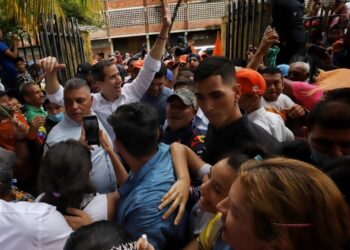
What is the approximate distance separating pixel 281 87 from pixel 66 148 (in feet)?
7.25

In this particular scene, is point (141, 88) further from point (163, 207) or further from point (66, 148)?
point (163, 207)

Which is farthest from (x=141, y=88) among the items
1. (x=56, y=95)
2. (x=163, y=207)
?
(x=163, y=207)

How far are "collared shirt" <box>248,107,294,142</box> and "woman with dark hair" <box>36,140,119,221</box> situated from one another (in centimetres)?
124

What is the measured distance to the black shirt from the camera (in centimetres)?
175

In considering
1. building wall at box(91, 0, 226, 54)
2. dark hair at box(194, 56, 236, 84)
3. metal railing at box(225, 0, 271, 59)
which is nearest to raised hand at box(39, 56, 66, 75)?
dark hair at box(194, 56, 236, 84)

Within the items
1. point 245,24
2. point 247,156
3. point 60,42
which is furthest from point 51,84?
point 245,24

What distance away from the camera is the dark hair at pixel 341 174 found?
1.08 metres

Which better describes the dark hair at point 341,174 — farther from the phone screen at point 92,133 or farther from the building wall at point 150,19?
the building wall at point 150,19

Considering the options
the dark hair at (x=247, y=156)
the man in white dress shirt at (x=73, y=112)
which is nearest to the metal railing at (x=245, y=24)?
the man in white dress shirt at (x=73, y=112)

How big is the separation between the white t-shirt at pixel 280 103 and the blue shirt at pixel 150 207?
5.41 ft

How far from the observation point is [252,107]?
2.39 meters

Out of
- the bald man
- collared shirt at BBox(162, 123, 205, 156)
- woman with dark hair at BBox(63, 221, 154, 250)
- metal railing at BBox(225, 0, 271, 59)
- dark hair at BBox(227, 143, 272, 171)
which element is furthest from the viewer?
metal railing at BBox(225, 0, 271, 59)

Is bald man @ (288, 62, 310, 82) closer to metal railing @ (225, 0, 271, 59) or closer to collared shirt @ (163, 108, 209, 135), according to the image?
metal railing @ (225, 0, 271, 59)

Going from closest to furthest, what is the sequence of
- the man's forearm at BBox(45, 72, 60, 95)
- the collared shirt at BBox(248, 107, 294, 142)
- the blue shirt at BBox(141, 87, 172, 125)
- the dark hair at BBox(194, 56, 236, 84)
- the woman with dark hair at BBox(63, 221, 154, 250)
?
1. the woman with dark hair at BBox(63, 221, 154, 250)
2. the dark hair at BBox(194, 56, 236, 84)
3. the collared shirt at BBox(248, 107, 294, 142)
4. the man's forearm at BBox(45, 72, 60, 95)
5. the blue shirt at BBox(141, 87, 172, 125)
